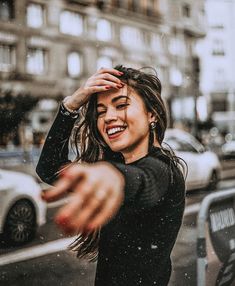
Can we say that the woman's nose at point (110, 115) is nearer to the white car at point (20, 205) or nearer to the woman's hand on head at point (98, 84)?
the woman's hand on head at point (98, 84)

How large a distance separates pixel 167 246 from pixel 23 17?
1.21m

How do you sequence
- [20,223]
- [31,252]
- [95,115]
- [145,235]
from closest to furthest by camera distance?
[145,235], [95,115], [31,252], [20,223]

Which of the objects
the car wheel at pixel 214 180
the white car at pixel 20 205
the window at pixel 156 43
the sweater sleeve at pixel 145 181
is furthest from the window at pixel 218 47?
the car wheel at pixel 214 180

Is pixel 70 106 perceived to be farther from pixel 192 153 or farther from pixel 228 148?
pixel 228 148

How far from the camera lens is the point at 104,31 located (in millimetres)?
1961

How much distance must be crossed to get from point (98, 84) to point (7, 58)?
81cm

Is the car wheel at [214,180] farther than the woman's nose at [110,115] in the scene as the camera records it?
Yes

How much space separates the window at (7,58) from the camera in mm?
1794

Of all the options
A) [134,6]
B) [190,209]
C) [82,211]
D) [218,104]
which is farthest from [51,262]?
[82,211]

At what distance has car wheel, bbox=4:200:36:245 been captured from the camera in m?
2.43

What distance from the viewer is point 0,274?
2.66 metres

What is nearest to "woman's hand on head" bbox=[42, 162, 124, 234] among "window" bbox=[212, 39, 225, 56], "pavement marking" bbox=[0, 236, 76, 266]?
"pavement marking" bbox=[0, 236, 76, 266]

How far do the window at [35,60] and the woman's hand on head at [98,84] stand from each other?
841 millimetres

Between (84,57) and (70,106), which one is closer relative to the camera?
(70,106)
